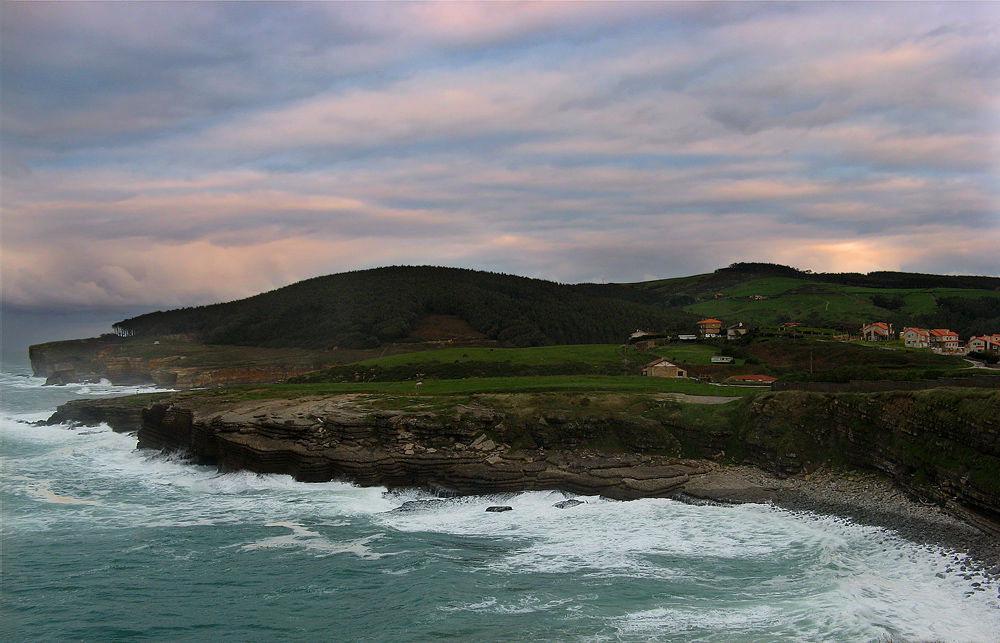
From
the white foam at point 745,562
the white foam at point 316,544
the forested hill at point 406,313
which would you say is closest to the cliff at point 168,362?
the forested hill at point 406,313

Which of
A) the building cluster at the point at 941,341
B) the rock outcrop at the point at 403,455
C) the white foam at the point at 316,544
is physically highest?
the building cluster at the point at 941,341

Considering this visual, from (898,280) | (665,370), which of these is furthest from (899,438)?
(898,280)

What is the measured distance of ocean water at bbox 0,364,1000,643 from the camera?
15.9 meters

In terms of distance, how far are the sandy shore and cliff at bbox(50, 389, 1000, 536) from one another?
424 millimetres

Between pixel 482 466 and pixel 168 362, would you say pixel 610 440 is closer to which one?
pixel 482 466

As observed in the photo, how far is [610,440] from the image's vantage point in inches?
1273

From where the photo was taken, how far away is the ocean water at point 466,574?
1585 centimetres

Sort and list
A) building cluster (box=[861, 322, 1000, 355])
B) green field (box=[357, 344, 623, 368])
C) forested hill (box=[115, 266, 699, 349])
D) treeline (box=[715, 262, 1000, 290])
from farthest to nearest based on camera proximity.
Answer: treeline (box=[715, 262, 1000, 290])
forested hill (box=[115, 266, 699, 349])
building cluster (box=[861, 322, 1000, 355])
green field (box=[357, 344, 623, 368])

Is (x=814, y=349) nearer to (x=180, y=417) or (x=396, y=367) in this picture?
(x=396, y=367)

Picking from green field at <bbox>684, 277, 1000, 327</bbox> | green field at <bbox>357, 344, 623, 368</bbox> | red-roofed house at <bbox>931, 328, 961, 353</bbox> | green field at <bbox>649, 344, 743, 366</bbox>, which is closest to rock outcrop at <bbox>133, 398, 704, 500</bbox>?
green field at <bbox>357, 344, 623, 368</bbox>

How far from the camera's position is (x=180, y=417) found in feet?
140

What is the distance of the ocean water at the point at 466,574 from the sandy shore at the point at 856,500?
763 millimetres

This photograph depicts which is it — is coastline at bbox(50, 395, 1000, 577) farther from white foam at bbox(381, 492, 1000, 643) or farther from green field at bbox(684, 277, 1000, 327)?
green field at bbox(684, 277, 1000, 327)

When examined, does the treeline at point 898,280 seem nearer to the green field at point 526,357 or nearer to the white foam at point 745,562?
the green field at point 526,357
